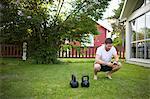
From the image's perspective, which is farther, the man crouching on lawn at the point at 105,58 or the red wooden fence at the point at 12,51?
Result: the red wooden fence at the point at 12,51

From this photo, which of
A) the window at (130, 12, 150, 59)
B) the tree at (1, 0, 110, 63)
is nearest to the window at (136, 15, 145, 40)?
the window at (130, 12, 150, 59)


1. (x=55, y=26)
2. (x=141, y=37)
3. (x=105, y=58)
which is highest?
(x=55, y=26)

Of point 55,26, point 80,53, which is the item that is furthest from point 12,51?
point 80,53

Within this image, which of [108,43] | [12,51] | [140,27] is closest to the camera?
[108,43]

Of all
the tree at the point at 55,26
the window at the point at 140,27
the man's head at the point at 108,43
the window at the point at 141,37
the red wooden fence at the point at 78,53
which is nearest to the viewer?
the man's head at the point at 108,43

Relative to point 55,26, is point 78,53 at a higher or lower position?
lower

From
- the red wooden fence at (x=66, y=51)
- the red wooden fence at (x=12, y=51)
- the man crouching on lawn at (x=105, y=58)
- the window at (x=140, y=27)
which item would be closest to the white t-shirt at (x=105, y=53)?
the man crouching on lawn at (x=105, y=58)

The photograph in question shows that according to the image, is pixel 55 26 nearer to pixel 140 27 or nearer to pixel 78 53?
pixel 78 53

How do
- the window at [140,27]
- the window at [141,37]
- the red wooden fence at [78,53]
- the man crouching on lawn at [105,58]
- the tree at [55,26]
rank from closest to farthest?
the man crouching on lawn at [105,58] → the window at [141,37] → the tree at [55,26] → the window at [140,27] → the red wooden fence at [78,53]

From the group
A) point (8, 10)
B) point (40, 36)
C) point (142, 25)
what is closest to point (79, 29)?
point (40, 36)

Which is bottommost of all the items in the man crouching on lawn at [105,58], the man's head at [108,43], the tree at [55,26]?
the man crouching on lawn at [105,58]

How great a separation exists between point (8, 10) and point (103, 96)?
3.19 metres

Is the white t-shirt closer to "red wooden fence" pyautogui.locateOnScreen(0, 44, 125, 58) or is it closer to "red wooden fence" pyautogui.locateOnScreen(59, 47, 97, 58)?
"red wooden fence" pyautogui.locateOnScreen(0, 44, 125, 58)

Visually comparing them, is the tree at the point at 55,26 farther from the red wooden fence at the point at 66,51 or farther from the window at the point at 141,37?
the window at the point at 141,37
